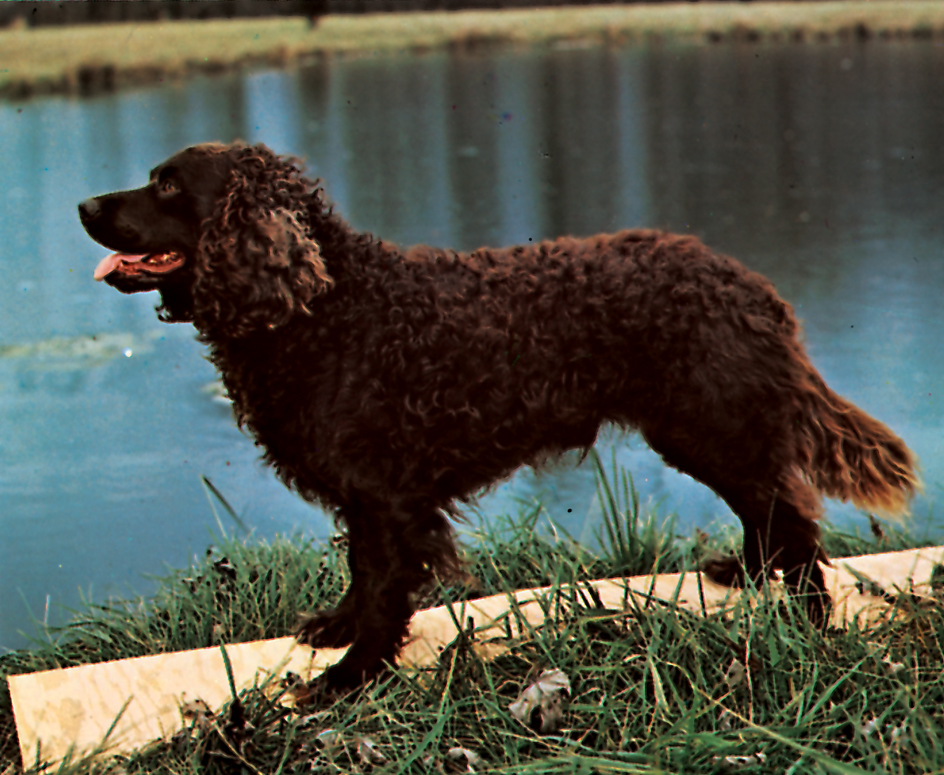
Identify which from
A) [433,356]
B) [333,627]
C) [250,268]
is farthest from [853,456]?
[250,268]

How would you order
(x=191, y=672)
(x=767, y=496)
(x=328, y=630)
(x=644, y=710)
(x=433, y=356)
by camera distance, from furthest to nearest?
(x=328, y=630), (x=191, y=672), (x=767, y=496), (x=433, y=356), (x=644, y=710)

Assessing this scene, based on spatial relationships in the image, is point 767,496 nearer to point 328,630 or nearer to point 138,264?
point 328,630

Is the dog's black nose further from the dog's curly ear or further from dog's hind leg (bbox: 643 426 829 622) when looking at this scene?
dog's hind leg (bbox: 643 426 829 622)

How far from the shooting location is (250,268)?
248cm

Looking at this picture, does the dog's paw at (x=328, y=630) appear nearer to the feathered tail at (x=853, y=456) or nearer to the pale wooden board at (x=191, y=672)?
the pale wooden board at (x=191, y=672)

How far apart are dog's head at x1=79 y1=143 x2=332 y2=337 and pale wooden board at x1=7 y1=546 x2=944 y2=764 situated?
922 mm

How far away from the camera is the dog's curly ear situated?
8.18ft

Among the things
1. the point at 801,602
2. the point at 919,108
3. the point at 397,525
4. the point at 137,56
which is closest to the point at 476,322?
the point at 397,525

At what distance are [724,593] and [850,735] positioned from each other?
2.92ft

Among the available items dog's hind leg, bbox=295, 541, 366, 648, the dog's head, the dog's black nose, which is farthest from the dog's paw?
the dog's black nose

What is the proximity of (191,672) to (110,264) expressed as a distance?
1201 millimetres

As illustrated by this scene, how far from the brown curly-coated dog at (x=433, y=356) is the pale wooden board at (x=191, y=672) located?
0.77 ft

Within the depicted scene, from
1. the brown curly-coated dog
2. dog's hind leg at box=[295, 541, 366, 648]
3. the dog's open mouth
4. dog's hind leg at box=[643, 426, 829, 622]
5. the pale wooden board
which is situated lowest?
the pale wooden board

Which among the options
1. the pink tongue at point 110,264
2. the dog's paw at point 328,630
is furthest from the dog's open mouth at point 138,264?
the dog's paw at point 328,630
